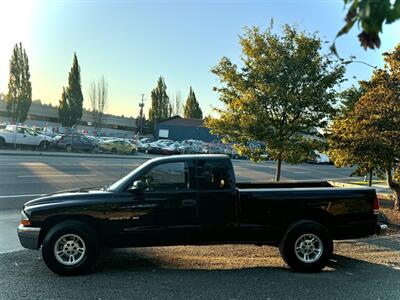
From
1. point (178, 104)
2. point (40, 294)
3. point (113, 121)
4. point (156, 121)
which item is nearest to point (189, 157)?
point (40, 294)

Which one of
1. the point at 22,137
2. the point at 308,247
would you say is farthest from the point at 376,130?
the point at 22,137

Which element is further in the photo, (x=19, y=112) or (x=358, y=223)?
(x=19, y=112)

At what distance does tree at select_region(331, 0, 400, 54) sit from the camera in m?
2.02

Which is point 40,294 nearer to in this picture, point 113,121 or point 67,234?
point 67,234

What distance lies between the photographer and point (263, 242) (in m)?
6.37

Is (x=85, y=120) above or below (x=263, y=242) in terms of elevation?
above

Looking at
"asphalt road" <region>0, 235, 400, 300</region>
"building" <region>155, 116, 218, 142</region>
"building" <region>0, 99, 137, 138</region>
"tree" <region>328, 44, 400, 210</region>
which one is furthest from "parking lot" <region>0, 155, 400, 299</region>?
"building" <region>155, 116, 218, 142</region>

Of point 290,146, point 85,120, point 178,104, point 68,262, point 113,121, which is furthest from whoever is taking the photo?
point 178,104

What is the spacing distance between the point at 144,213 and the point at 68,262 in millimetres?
1182

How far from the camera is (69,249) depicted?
5703 mm

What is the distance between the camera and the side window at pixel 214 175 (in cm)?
623

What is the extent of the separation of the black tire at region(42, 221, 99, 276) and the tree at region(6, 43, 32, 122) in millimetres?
58936

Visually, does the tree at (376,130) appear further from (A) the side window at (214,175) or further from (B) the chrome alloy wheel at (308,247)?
(A) the side window at (214,175)

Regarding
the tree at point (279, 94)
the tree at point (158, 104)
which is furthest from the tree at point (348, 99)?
the tree at point (158, 104)
